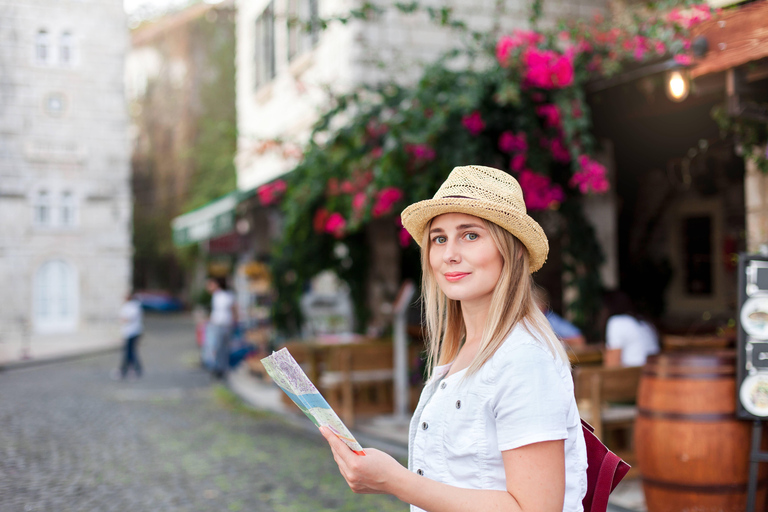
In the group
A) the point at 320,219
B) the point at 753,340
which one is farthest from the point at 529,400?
the point at 320,219

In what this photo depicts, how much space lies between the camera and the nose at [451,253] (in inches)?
67.1

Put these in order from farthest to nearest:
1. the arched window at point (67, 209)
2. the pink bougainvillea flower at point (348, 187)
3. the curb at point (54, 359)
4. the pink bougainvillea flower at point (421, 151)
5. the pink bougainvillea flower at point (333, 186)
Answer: the arched window at point (67, 209)
the curb at point (54, 359)
the pink bougainvillea flower at point (333, 186)
the pink bougainvillea flower at point (348, 187)
the pink bougainvillea flower at point (421, 151)

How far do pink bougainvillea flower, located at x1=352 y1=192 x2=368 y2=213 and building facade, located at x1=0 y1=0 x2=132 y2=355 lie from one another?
19.2m

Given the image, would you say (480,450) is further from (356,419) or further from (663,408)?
(356,419)

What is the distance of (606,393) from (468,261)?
Answer: 367cm

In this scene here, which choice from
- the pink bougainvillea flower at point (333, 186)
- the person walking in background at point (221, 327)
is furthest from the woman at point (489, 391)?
the person walking in background at point (221, 327)

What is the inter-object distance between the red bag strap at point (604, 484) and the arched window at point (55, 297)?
2566 cm

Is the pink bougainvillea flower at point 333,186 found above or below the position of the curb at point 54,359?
above

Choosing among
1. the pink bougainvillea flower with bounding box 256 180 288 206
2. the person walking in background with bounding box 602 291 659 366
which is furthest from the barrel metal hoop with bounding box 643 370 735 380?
the pink bougainvillea flower with bounding box 256 180 288 206

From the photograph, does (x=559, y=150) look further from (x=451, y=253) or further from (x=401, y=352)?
(x=451, y=253)

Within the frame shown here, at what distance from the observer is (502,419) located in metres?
1.51

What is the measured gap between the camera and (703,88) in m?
4.64

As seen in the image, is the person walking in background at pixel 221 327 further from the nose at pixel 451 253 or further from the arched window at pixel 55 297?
the arched window at pixel 55 297

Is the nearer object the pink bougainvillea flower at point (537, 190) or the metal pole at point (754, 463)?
the metal pole at point (754, 463)
